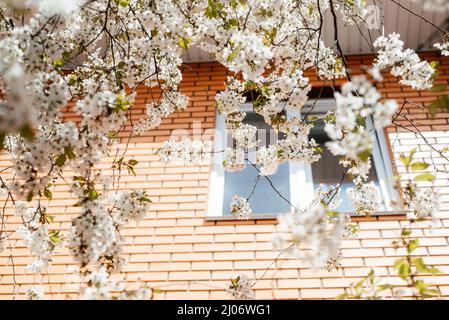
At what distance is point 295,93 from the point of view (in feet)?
6.29

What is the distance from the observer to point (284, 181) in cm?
310

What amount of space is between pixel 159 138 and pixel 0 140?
2.24 metres

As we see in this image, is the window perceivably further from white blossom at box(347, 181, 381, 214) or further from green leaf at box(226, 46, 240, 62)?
green leaf at box(226, 46, 240, 62)

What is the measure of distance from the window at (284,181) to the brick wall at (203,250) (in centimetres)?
12

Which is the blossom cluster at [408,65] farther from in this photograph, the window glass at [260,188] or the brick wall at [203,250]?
the window glass at [260,188]

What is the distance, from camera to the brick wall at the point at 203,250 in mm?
2557

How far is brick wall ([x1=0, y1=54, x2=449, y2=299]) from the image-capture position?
2.56 m

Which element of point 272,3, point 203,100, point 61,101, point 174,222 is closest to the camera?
point 61,101

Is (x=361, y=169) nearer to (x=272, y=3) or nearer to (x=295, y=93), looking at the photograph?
(x=295, y=93)

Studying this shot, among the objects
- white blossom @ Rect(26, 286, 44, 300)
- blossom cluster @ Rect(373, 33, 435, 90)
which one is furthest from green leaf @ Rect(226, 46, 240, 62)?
white blossom @ Rect(26, 286, 44, 300)

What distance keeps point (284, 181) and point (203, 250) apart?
0.80m

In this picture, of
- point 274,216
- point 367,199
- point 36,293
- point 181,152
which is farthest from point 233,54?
point 274,216
